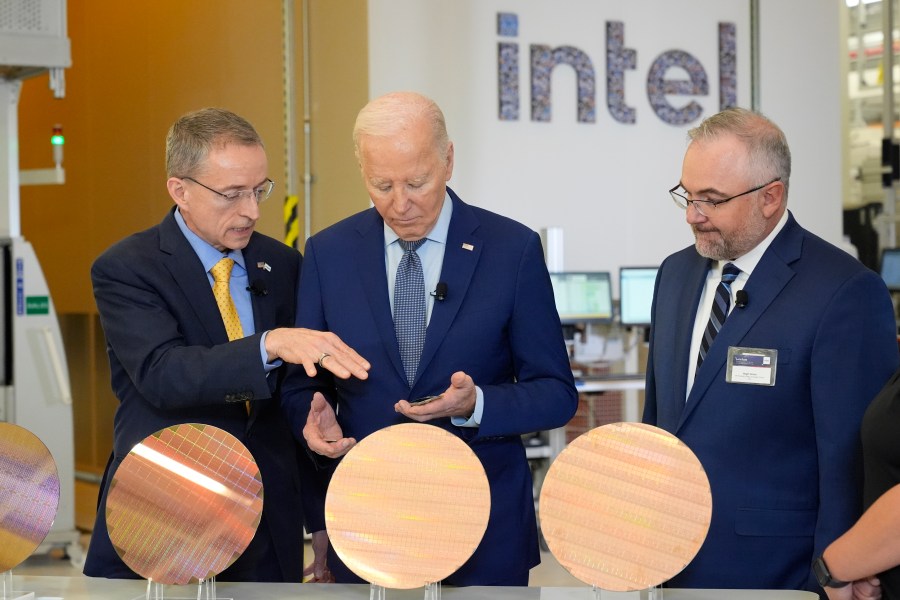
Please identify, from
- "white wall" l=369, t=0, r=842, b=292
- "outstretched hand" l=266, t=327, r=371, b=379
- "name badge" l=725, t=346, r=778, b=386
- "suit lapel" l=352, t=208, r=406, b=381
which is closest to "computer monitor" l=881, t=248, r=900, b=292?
"white wall" l=369, t=0, r=842, b=292

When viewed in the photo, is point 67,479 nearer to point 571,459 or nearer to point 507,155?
point 507,155

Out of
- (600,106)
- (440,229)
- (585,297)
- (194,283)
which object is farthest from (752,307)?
(600,106)

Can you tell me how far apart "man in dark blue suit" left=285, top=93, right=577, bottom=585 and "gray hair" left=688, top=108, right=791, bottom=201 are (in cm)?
45

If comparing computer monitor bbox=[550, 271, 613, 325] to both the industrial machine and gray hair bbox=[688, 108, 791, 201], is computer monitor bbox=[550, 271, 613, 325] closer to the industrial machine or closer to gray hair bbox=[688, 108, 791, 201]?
the industrial machine

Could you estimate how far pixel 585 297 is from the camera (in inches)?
283

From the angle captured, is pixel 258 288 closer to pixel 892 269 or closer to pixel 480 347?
pixel 480 347

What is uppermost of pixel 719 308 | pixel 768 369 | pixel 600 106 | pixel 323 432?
pixel 600 106

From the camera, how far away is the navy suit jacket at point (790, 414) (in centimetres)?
209

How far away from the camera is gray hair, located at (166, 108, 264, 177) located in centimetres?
240

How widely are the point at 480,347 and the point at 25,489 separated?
91cm

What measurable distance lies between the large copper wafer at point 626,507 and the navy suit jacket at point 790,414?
0.40 meters

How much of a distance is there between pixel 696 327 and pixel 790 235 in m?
0.27

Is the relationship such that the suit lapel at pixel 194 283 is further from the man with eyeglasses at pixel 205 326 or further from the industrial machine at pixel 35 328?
the industrial machine at pixel 35 328

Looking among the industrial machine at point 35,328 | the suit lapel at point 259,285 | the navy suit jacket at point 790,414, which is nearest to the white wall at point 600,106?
the industrial machine at point 35,328
